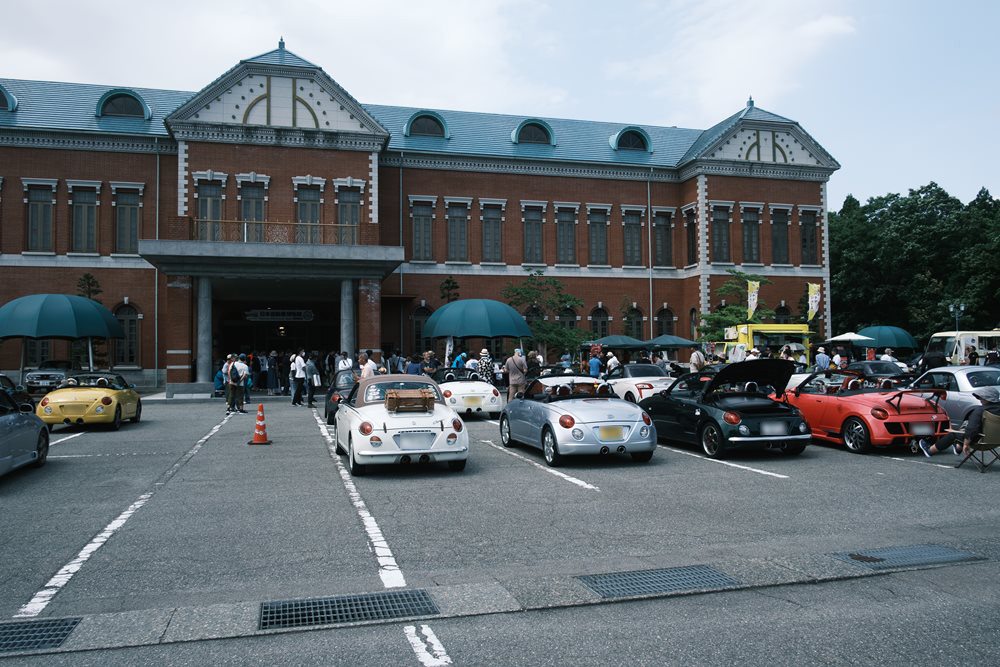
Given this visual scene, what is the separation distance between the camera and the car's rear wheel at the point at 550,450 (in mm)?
11633

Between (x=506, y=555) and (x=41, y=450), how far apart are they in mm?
8522

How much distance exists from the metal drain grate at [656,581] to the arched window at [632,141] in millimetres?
38289

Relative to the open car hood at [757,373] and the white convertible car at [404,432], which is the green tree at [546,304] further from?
the white convertible car at [404,432]

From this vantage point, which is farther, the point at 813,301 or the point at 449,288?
the point at 813,301

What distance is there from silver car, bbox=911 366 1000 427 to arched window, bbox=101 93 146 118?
116ft

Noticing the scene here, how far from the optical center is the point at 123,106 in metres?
36.6

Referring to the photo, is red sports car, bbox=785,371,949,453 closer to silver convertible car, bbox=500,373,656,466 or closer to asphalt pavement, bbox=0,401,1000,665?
asphalt pavement, bbox=0,401,1000,665

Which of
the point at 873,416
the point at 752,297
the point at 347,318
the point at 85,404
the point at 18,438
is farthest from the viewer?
the point at 752,297

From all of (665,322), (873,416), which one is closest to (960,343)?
(665,322)

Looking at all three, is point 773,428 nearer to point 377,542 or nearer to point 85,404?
point 377,542

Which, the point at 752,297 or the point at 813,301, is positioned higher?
the point at 752,297

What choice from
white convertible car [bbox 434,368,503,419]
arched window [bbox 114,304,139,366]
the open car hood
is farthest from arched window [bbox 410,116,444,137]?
the open car hood

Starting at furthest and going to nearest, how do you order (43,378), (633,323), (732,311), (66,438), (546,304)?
(633,323), (546,304), (732,311), (43,378), (66,438)

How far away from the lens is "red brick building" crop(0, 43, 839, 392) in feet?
102
